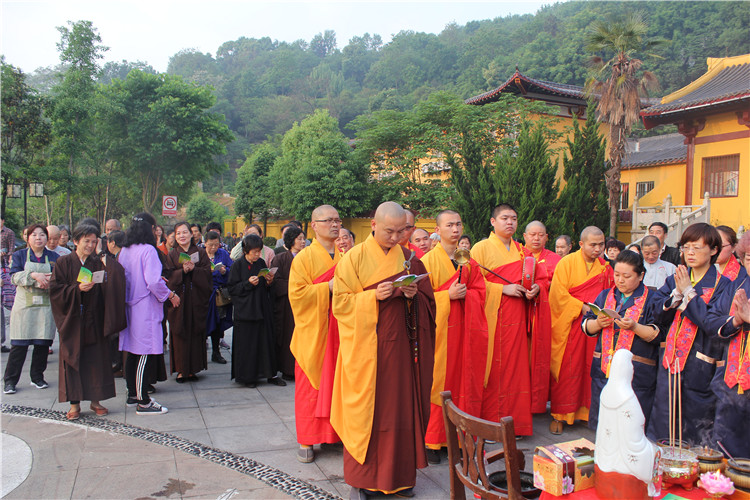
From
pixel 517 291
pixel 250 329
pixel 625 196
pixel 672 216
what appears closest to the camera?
pixel 517 291

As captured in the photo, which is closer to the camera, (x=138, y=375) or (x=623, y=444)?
(x=623, y=444)

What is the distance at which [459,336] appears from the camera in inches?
173

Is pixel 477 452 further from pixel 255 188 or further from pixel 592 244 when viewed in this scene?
pixel 255 188

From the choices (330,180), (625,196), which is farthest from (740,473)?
(625,196)

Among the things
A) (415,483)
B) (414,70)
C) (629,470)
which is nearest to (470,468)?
(629,470)

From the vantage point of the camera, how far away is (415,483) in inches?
139

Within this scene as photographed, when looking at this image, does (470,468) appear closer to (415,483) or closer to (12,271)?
(415,483)

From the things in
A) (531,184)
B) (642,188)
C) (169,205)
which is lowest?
(169,205)

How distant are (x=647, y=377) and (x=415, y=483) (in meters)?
1.79

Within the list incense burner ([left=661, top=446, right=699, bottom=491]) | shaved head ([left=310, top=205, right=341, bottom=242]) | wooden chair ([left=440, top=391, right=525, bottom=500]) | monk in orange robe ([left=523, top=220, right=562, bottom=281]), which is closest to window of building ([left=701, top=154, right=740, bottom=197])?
monk in orange robe ([left=523, top=220, right=562, bottom=281])

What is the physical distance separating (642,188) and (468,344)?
20960mm

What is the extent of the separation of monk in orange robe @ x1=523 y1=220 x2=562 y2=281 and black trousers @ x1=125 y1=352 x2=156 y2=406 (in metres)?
3.70

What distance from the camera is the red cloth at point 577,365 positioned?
4.86 metres

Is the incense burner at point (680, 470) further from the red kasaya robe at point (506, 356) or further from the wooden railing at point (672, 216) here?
the wooden railing at point (672, 216)
